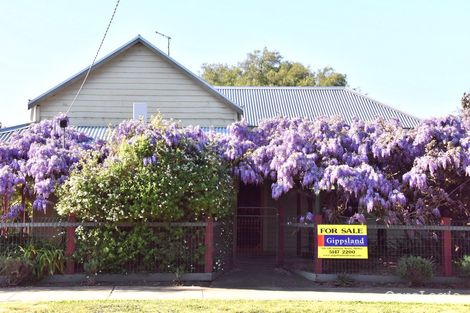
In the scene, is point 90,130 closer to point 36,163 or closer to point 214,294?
point 36,163

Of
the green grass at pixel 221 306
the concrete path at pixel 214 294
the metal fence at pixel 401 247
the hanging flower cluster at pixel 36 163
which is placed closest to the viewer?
the green grass at pixel 221 306

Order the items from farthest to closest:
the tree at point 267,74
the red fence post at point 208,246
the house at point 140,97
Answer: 1. the tree at point 267,74
2. the house at point 140,97
3. the red fence post at point 208,246

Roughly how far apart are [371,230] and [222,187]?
144 inches

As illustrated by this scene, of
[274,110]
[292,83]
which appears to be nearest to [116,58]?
[274,110]

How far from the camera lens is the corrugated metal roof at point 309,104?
22.3m

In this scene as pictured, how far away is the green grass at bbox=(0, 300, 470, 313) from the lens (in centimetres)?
915

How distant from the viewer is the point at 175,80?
1886 cm

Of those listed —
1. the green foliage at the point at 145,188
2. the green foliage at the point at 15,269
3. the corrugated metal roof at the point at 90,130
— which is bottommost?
the green foliage at the point at 15,269

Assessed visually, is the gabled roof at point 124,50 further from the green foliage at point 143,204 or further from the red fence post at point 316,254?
the red fence post at point 316,254

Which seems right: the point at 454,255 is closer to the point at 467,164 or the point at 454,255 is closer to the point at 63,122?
the point at 467,164

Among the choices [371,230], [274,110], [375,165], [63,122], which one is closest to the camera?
[371,230]

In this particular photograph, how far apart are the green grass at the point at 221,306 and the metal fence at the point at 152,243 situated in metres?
2.49

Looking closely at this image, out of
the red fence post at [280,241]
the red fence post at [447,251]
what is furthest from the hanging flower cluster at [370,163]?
the red fence post at [280,241]

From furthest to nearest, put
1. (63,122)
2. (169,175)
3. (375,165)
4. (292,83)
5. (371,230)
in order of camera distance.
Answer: (292,83)
(63,122)
(375,165)
(371,230)
(169,175)
